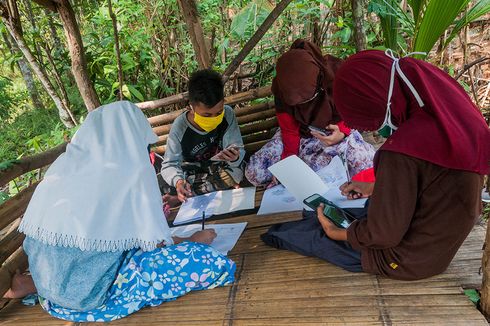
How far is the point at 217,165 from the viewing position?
9.45ft

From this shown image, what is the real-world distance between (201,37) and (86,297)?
2.02 m

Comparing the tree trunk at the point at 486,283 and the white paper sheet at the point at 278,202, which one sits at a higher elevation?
the tree trunk at the point at 486,283

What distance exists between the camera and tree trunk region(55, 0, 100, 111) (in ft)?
7.66

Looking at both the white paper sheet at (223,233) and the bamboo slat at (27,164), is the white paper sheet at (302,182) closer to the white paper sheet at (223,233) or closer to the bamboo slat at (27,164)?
the white paper sheet at (223,233)

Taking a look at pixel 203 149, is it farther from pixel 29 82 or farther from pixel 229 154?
pixel 29 82

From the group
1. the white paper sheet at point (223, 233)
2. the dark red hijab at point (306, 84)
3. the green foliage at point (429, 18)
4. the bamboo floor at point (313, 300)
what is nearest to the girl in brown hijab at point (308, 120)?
the dark red hijab at point (306, 84)

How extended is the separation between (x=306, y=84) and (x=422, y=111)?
4.01 ft

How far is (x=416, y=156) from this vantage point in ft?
4.04

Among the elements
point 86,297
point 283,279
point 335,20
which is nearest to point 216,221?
point 283,279

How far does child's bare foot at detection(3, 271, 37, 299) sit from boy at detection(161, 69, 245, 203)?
101 centimetres

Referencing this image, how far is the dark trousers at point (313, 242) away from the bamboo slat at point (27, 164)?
131 cm

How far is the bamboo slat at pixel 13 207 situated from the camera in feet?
6.31

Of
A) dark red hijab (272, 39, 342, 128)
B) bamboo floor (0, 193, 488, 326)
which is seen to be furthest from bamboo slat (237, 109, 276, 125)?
bamboo floor (0, 193, 488, 326)

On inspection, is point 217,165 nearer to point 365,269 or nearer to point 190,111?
point 190,111
